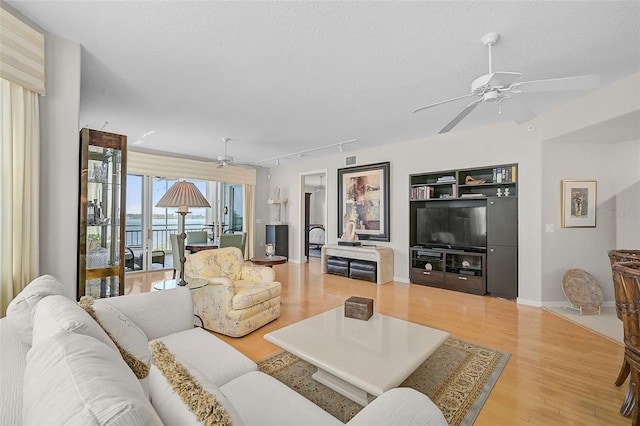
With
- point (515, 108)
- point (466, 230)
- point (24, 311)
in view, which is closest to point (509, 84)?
point (515, 108)

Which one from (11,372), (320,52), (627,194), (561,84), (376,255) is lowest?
(376,255)

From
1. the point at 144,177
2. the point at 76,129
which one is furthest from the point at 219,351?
the point at 144,177

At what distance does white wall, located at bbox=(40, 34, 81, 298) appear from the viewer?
225 centimetres

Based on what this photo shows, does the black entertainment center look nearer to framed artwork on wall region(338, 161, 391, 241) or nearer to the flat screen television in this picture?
the flat screen television

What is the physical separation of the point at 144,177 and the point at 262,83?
14.9 ft

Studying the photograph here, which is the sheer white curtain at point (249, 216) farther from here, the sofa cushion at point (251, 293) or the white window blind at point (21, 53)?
the white window blind at point (21, 53)

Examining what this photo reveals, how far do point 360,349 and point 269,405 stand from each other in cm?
87

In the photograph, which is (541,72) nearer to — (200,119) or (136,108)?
(200,119)

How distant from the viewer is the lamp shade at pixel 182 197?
9.77 ft

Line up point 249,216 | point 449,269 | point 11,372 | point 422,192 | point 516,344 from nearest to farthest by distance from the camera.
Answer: point 11,372
point 516,344
point 449,269
point 422,192
point 249,216

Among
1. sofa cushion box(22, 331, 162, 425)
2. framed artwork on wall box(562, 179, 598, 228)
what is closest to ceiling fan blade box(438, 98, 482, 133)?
framed artwork on wall box(562, 179, 598, 228)

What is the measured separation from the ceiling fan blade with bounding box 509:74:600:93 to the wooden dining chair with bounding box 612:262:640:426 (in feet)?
4.27

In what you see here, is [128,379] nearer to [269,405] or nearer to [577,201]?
[269,405]

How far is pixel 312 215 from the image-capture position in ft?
39.1
